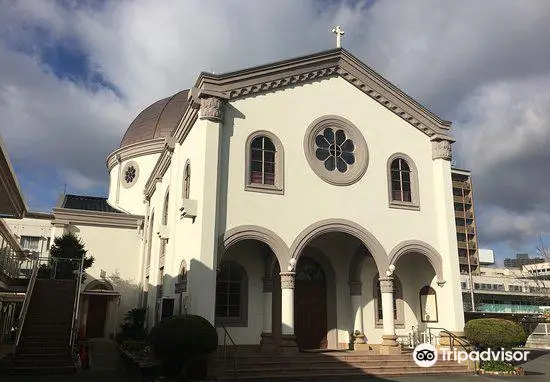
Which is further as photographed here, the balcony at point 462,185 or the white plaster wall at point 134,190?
the balcony at point 462,185

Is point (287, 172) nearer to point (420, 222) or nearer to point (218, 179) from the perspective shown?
point (218, 179)

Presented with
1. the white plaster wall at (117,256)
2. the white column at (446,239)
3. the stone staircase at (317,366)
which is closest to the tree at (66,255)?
the white plaster wall at (117,256)

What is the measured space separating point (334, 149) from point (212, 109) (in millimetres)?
4988

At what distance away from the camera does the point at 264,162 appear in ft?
58.3

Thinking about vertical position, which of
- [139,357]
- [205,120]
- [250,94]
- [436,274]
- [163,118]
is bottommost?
[139,357]

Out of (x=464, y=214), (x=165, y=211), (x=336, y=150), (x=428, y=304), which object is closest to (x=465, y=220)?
(x=464, y=214)

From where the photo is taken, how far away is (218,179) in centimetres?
1653

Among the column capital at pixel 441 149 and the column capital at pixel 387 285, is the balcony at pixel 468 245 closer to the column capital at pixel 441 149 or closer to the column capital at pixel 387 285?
the column capital at pixel 441 149

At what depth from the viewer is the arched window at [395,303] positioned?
20.1m

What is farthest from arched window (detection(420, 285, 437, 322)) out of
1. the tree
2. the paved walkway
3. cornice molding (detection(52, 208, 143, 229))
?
cornice molding (detection(52, 208, 143, 229))

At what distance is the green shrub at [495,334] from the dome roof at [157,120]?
22.9 m

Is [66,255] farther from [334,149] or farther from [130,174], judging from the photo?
[334,149]

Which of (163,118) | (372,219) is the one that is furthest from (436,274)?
(163,118)

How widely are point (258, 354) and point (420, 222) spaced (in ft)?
26.7
